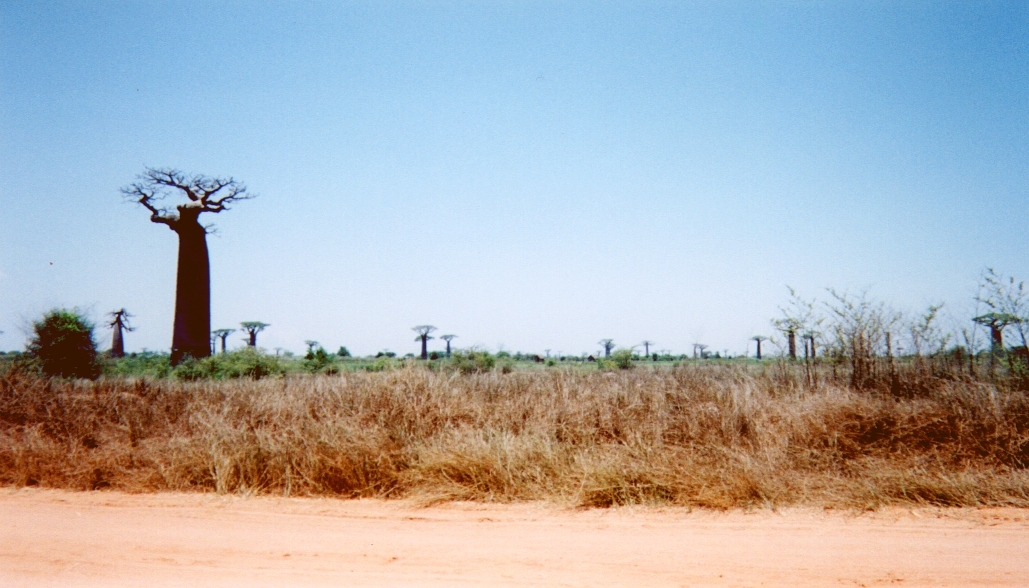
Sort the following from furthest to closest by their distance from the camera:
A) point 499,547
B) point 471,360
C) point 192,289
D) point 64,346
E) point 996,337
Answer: point 192,289 → point 471,360 → point 64,346 → point 996,337 → point 499,547

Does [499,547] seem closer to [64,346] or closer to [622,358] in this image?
[64,346]

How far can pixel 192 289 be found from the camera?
2894cm

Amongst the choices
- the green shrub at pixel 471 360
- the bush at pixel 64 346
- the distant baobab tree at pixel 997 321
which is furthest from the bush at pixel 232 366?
the distant baobab tree at pixel 997 321

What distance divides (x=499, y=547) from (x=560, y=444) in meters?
3.16

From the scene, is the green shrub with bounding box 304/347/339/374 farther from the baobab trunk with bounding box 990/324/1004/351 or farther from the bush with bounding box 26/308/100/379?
the baobab trunk with bounding box 990/324/1004/351

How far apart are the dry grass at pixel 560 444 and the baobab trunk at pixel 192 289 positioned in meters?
18.8

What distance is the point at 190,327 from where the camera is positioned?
92.8ft

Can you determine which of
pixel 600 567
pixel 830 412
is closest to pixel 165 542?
pixel 600 567

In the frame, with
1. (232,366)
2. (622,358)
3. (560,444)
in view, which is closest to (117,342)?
(232,366)

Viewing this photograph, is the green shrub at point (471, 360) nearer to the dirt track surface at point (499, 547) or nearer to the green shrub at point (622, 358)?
the green shrub at point (622, 358)

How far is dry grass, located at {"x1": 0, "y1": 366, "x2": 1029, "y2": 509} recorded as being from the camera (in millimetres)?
6371

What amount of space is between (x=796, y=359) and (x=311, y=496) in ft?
33.4

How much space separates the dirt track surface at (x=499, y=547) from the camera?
421 centimetres

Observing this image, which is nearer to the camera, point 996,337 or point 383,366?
point 996,337
